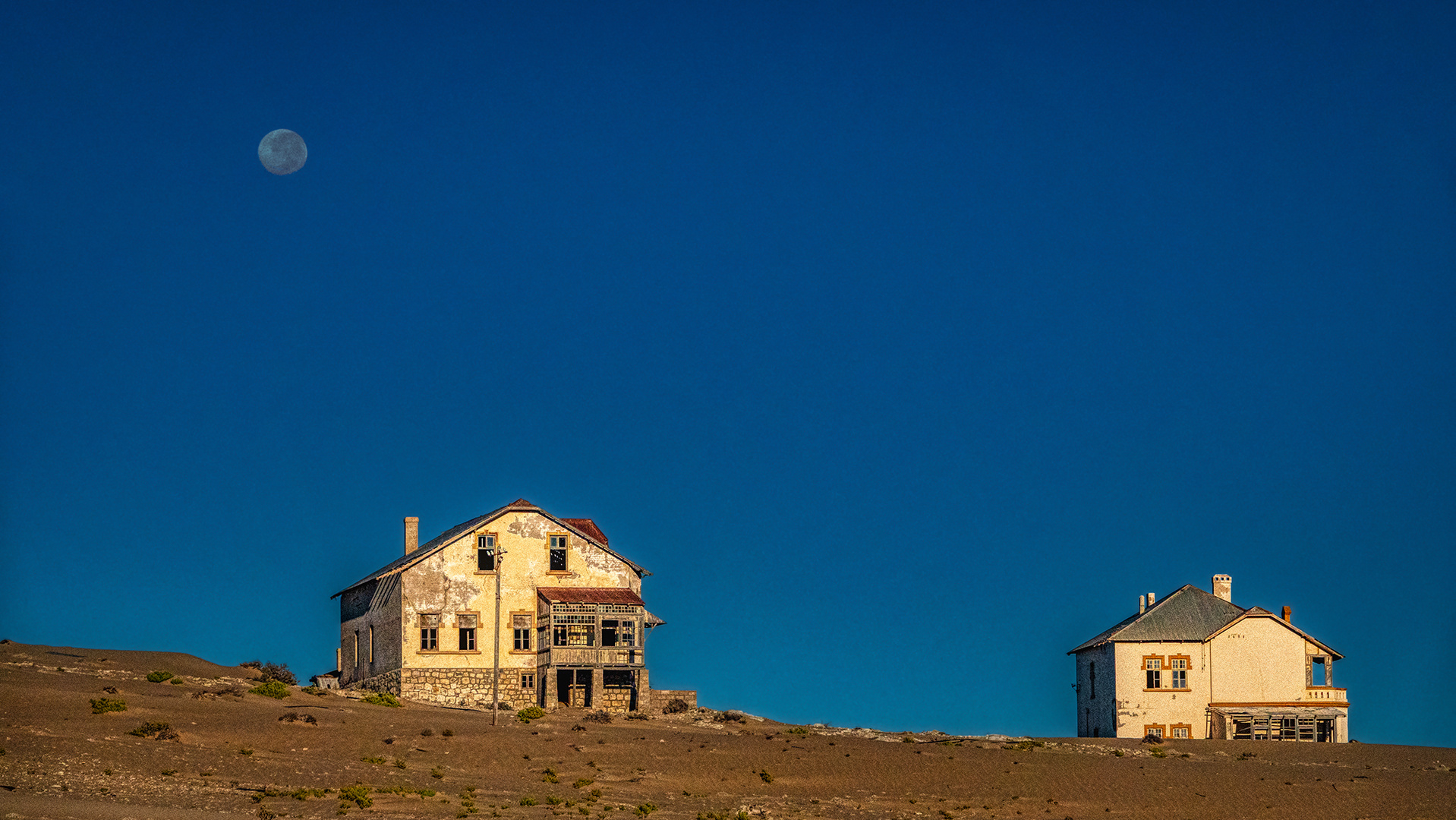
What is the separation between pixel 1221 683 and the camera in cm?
7444

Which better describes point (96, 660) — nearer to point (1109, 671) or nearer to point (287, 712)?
point (287, 712)

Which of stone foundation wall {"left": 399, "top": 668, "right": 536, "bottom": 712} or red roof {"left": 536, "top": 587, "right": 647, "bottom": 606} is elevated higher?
red roof {"left": 536, "top": 587, "right": 647, "bottom": 606}

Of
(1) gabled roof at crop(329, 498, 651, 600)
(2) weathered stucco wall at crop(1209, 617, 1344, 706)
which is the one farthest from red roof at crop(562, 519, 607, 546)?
(2) weathered stucco wall at crop(1209, 617, 1344, 706)

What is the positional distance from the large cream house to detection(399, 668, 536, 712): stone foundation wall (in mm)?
32

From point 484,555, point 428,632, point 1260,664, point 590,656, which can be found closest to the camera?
point 428,632

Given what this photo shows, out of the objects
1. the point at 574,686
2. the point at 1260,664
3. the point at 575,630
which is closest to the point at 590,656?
the point at 575,630

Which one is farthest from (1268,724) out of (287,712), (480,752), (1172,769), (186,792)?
(186,792)

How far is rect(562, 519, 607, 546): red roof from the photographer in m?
79.8

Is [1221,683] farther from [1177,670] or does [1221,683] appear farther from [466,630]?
[466,630]

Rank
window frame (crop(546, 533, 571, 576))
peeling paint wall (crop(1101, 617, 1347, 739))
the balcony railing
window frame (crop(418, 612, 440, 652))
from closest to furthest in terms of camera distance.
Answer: window frame (crop(418, 612, 440, 652)) < the balcony railing < peeling paint wall (crop(1101, 617, 1347, 739)) < window frame (crop(546, 533, 571, 576))

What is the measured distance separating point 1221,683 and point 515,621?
101 ft

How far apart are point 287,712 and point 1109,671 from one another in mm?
35389

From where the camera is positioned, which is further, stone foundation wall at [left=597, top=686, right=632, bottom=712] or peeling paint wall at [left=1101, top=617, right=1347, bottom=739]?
peeling paint wall at [left=1101, top=617, right=1347, bottom=739]

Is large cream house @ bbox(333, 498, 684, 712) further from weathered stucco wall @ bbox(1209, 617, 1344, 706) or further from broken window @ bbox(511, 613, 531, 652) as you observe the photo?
weathered stucco wall @ bbox(1209, 617, 1344, 706)
